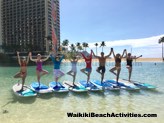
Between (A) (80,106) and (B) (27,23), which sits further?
(B) (27,23)

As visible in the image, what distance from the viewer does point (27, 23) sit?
509 ft

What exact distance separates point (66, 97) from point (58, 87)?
188 cm

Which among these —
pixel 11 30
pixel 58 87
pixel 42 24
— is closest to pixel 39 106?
pixel 58 87

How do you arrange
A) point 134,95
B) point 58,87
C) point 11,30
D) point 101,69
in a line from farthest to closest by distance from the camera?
point 11,30
point 101,69
point 58,87
point 134,95

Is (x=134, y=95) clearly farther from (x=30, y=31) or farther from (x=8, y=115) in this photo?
(x=30, y=31)

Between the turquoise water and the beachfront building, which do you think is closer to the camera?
the turquoise water

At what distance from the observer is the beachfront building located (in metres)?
148

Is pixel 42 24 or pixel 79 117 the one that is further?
pixel 42 24

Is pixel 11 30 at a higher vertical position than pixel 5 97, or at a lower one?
higher

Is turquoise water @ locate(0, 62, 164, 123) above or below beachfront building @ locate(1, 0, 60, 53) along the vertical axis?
below

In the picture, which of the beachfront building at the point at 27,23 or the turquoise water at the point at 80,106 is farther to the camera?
the beachfront building at the point at 27,23

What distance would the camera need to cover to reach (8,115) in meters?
11.6

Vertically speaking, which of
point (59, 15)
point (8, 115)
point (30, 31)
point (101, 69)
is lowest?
point (8, 115)

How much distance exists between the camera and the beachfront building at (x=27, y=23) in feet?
484
